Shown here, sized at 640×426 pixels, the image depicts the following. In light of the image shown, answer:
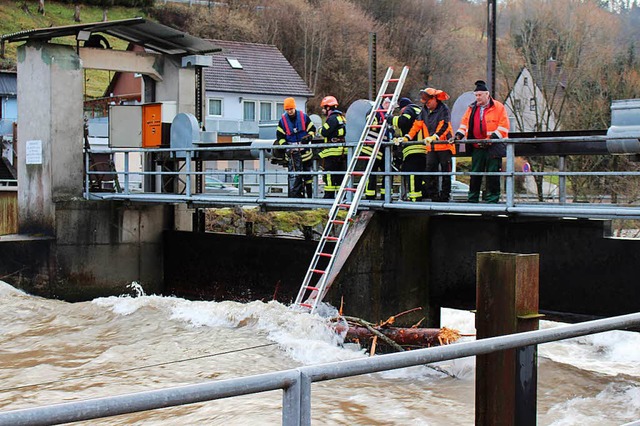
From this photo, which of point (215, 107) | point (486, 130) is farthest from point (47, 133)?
point (215, 107)

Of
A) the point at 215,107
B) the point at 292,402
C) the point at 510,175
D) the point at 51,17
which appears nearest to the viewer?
the point at 292,402

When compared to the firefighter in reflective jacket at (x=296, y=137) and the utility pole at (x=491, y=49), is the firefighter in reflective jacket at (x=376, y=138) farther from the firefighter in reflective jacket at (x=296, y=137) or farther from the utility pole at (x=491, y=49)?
the utility pole at (x=491, y=49)

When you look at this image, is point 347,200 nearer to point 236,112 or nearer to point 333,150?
point 333,150

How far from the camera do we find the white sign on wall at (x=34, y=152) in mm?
16219

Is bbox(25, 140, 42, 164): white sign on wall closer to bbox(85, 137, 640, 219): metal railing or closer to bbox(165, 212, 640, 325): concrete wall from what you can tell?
bbox(85, 137, 640, 219): metal railing

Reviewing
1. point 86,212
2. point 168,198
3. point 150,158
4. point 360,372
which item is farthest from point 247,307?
point 360,372

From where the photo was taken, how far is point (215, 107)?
170ft

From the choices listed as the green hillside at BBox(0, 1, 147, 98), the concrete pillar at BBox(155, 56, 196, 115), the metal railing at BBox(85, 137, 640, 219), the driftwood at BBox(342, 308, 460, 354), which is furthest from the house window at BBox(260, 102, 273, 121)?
the driftwood at BBox(342, 308, 460, 354)

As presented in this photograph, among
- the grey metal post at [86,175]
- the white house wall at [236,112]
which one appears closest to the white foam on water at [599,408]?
the grey metal post at [86,175]

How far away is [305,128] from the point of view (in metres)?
14.6

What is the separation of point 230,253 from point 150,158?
316cm

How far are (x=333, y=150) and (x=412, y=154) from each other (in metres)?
1.58

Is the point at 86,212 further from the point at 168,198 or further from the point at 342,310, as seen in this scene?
the point at 342,310

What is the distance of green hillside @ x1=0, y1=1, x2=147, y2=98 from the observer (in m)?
62.3
